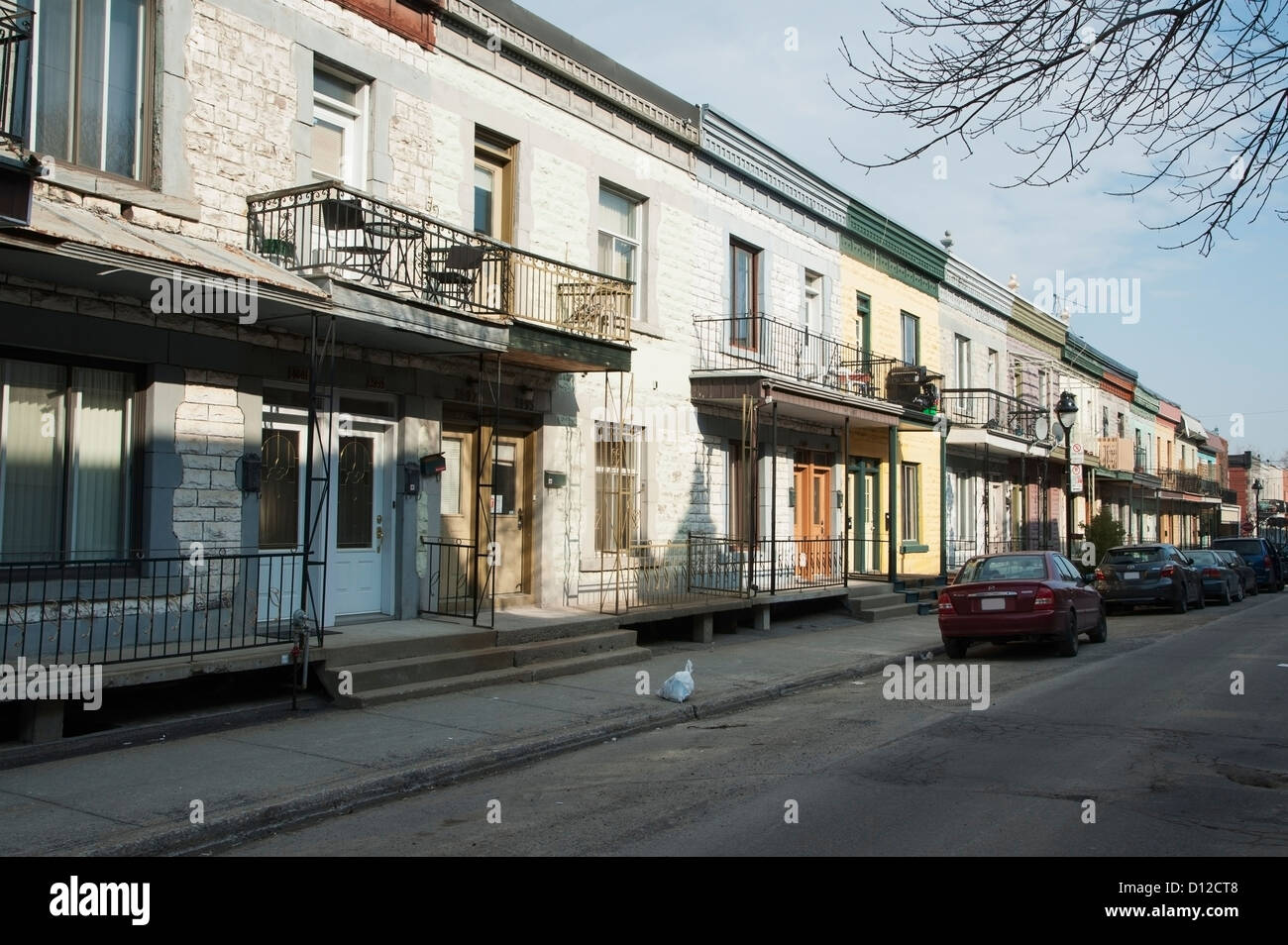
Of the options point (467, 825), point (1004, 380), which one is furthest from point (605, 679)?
point (1004, 380)

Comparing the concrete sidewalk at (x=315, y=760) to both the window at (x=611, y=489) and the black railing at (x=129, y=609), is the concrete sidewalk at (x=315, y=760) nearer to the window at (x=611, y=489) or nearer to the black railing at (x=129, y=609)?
the black railing at (x=129, y=609)

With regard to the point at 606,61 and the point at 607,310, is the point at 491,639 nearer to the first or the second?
the point at 607,310

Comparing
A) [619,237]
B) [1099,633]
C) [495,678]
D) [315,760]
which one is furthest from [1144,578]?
[315,760]

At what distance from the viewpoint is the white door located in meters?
12.2

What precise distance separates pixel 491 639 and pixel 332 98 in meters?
6.29

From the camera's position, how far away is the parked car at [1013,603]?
1470 cm

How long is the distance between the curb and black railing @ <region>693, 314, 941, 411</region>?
805 centimetres

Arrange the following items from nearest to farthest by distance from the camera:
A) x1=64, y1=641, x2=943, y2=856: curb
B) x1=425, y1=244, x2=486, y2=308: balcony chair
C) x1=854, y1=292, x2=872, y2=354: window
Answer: x1=64, y1=641, x2=943, y2=856: curb → x1=425, y1=244, x2=486, y2=308: balcony chair → x1=854, y1=292, x2=872, y2=354: window

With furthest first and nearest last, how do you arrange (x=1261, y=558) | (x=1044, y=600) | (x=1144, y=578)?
1. (x=1261, y=558)
2. (x=1144, y=578)
3. (x=1044, y=600)

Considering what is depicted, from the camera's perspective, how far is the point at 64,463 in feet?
32.0

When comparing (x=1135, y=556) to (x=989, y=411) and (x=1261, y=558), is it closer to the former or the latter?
(x=989, y=411)

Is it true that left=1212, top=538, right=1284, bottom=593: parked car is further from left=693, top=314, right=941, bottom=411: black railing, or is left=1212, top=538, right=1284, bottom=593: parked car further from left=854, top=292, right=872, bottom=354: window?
left=854, top=292, right=872, bottom=354: window

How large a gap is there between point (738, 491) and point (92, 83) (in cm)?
1206

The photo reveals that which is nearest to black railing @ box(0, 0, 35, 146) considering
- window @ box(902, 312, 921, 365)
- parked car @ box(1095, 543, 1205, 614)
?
parked car @ box(1095, 543, 1205, 614)
